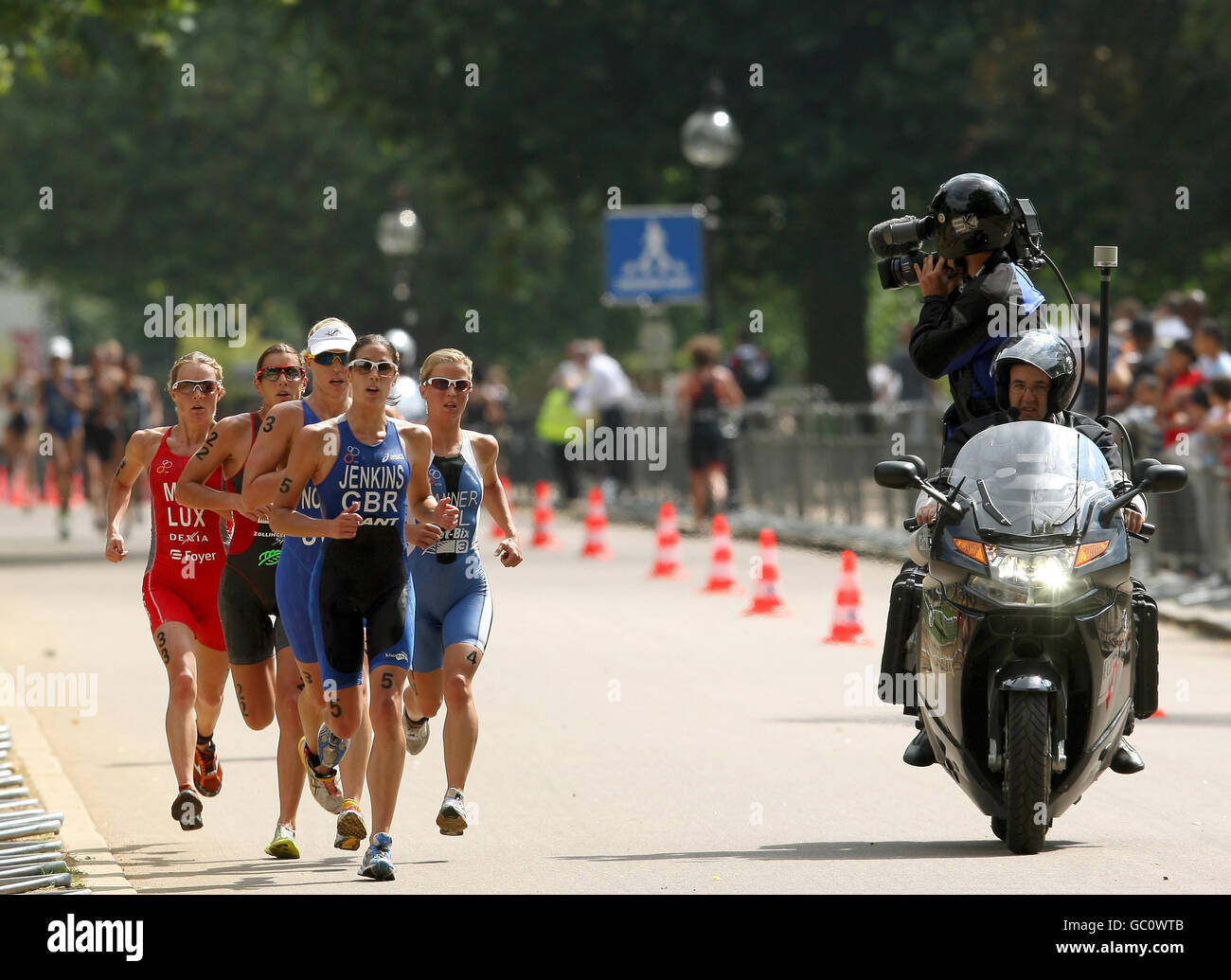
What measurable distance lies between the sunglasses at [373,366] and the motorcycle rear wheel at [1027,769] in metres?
2.17

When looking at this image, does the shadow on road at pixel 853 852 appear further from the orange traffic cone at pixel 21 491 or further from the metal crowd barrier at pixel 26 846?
the orange traffic cone at pixel 21 491

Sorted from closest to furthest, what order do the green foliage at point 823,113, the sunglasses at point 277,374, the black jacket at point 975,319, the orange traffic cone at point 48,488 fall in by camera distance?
the black jacket at point 975,319 < the sunglasses at point 277,374 < the green foliage at point 823,113 < the orange traffic cone at point 48,488

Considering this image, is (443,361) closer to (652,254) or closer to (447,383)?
(447,383)

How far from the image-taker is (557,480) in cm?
3188

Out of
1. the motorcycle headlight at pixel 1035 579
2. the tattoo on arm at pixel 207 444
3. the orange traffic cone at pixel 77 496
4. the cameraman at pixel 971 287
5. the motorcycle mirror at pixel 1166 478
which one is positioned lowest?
the orange traffic cone at pixel 77 496

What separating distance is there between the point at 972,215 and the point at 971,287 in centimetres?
24

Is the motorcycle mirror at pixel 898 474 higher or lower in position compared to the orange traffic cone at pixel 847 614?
higher

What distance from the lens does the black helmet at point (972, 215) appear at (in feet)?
28.6

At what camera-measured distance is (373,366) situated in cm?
823

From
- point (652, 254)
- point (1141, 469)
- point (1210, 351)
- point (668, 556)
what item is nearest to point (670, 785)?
point (1141, 469)

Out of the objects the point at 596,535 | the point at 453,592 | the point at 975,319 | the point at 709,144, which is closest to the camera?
the point at 975,319

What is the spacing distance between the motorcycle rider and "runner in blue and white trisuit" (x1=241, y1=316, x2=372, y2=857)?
1943mm

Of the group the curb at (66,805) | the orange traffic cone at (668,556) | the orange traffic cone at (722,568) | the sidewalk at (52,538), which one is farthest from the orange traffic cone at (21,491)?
the curb at (66,805)
